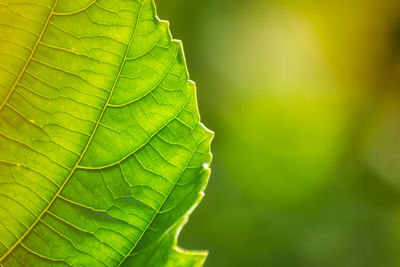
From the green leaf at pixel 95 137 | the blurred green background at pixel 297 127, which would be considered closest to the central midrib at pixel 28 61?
the green leaf at pixel 95 137

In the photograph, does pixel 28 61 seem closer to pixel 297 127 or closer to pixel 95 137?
pixel 95 137

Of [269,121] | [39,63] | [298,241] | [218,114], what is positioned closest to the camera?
[39,63]

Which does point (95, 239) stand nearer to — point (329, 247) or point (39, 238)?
point (39, 238)

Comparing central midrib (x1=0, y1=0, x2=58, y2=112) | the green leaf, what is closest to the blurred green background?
the green leaf

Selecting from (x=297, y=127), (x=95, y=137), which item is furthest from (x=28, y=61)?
(x=297, y=127)

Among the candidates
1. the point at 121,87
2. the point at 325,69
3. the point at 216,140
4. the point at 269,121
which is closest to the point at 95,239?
the point at 121,87
